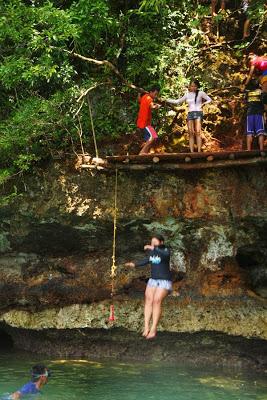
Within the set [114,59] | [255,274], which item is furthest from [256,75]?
[255,274]

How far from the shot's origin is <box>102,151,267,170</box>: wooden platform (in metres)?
10.5

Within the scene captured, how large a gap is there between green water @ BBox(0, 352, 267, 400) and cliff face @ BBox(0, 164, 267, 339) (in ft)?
3.07

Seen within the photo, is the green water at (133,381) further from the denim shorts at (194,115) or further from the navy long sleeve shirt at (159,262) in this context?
the denim shorts at (194,115)

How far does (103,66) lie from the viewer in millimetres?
13445

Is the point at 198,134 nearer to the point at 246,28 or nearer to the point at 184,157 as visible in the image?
the point at 184,157

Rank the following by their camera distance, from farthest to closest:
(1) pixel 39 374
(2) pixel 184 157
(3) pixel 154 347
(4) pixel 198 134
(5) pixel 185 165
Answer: (3) pixel 154 347
(4) pixel 198 134
(5) pixel 185 165
(2) pixel 184 157
(1) pixel 39 374

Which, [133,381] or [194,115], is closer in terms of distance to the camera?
[133,381]

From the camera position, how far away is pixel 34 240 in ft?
42.1

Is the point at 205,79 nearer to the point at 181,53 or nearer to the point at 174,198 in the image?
the point at 181,53

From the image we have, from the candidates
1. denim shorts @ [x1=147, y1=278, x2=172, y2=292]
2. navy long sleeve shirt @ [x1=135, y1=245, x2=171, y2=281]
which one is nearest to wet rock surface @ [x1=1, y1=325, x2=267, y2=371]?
denim shorts @ [x1=147, y1=278, x2=172, y2=292]

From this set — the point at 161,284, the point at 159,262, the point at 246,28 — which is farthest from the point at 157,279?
the point at 246,28

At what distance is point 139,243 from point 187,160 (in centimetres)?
270

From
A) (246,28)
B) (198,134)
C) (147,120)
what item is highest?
(246,28)

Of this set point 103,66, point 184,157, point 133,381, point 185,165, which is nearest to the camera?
point 184,157
